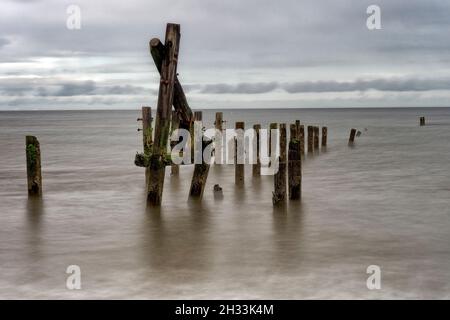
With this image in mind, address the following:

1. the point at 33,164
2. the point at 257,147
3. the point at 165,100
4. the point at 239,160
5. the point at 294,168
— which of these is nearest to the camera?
the point at 165,100

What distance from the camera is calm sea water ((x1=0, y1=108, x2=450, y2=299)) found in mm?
8430

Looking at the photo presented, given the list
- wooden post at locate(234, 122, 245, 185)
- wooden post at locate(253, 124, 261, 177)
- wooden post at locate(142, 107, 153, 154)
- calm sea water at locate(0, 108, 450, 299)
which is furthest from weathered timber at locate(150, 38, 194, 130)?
wooden post at locate(253, 124, 261, 177)

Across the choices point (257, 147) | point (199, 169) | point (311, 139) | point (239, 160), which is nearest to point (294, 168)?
point (199, 169)

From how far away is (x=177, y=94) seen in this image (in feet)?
42.4

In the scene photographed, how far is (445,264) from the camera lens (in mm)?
9430

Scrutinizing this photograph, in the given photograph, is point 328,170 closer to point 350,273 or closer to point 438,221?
point 438,221

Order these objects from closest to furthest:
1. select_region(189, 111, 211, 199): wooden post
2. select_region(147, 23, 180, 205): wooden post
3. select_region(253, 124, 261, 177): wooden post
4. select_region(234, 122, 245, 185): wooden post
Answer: select_region(147, 23, 180, 205): wooden post
select_region(189, 111, 211, 199): wooden post
select_region(234, 122, 245, 185): wooden post
select_region(253, 124, 261, 177): wooden post

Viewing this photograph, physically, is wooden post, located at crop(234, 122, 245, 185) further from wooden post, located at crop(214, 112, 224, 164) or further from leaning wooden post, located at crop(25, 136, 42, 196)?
leaning wooden post, located at crop(25, 136, 42, 196)

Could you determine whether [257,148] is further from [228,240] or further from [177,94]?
[228,240]

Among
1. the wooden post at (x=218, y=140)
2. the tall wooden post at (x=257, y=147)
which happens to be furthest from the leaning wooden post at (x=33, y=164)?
the tall wooden post at (x=257, y=147)

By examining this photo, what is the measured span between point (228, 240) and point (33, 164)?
19.6ft

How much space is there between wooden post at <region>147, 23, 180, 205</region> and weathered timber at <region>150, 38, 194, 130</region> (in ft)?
0.33

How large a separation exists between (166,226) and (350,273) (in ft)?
14.3
